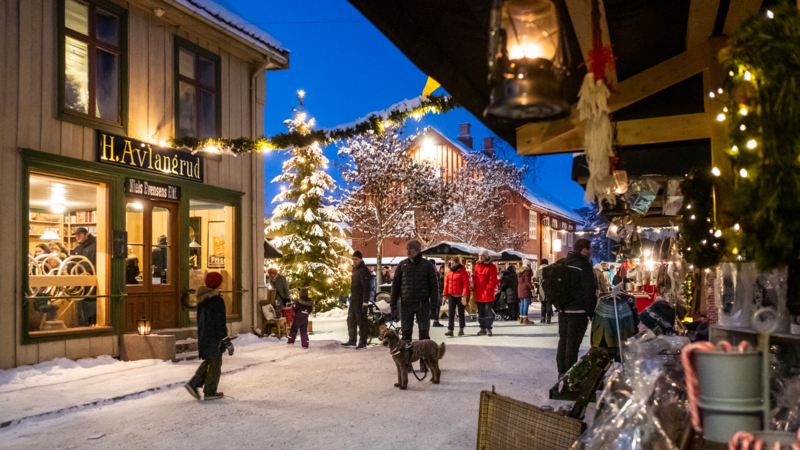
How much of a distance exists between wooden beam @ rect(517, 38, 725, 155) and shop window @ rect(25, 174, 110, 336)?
7.63 m

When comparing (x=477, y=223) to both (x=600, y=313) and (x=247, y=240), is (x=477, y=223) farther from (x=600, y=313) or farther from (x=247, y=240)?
(x=600, y=313)

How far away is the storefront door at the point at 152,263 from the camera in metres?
11.5

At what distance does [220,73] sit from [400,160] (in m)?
20.4

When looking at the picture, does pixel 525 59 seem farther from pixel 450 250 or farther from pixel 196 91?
pixel 450 250

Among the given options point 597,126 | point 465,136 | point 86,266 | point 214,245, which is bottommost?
point 86,266

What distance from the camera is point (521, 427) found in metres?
3.82

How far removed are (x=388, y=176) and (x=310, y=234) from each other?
33.5 feet

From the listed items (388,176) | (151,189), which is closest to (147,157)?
(151,189)

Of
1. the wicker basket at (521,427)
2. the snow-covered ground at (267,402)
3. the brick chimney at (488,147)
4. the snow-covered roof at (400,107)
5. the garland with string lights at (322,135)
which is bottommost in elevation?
the snow-covered ground at (267,402)

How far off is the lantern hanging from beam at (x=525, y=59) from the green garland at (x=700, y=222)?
6.83ft

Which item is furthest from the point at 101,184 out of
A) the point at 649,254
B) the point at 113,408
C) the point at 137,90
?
the point at 649,254

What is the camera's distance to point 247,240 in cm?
1466

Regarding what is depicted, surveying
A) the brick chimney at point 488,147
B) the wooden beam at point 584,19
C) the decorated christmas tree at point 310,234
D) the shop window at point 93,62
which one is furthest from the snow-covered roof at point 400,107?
the brick chimney at point 488,147

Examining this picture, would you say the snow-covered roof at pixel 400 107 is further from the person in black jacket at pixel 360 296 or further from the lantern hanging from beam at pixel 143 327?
the lantern hanging from beam at pixel 143 327
